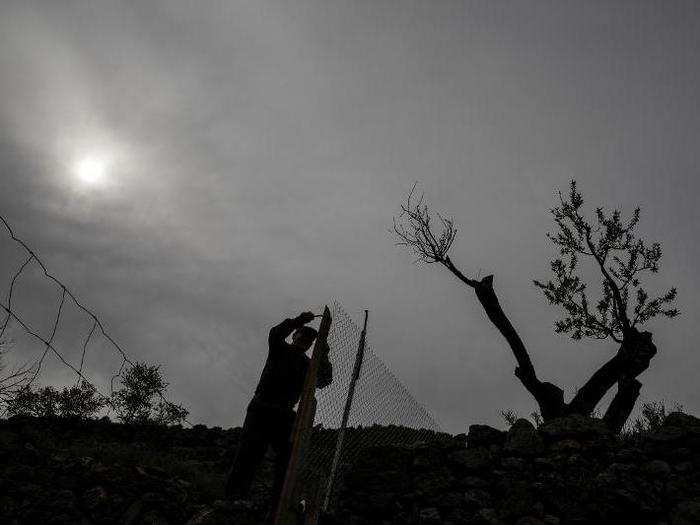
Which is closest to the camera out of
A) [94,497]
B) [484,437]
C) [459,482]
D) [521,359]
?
[94,497]

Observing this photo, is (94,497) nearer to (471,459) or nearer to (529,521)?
(471,459)

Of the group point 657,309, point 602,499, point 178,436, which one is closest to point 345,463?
point 602,499

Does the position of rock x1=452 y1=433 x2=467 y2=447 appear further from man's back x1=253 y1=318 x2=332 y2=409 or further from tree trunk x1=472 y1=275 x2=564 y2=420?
tree trunk x1=472 y1=275 x2=564 y2=420

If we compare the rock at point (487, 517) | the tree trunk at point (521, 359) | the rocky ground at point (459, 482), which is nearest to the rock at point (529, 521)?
the rocky ground at point (459, 482)

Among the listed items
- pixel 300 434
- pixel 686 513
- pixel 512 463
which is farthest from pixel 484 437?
pixel 300 434

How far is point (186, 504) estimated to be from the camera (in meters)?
6.54

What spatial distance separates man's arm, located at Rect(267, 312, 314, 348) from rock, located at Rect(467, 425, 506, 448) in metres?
4.13

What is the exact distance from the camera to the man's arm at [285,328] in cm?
499

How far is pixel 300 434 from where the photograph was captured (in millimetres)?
3865

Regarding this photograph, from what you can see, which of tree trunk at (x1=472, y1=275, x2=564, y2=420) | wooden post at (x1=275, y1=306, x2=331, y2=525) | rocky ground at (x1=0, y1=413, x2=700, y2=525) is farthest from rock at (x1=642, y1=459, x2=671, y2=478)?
wooden post at (x1=275, y1=306, x2=331, y2=525)

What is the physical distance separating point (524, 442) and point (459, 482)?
1193 mm

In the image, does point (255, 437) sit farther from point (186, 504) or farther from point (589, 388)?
point (589, 388)

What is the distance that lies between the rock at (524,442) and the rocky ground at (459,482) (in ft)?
0.05

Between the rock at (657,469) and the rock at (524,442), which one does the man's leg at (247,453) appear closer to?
the rock at (524,442)
